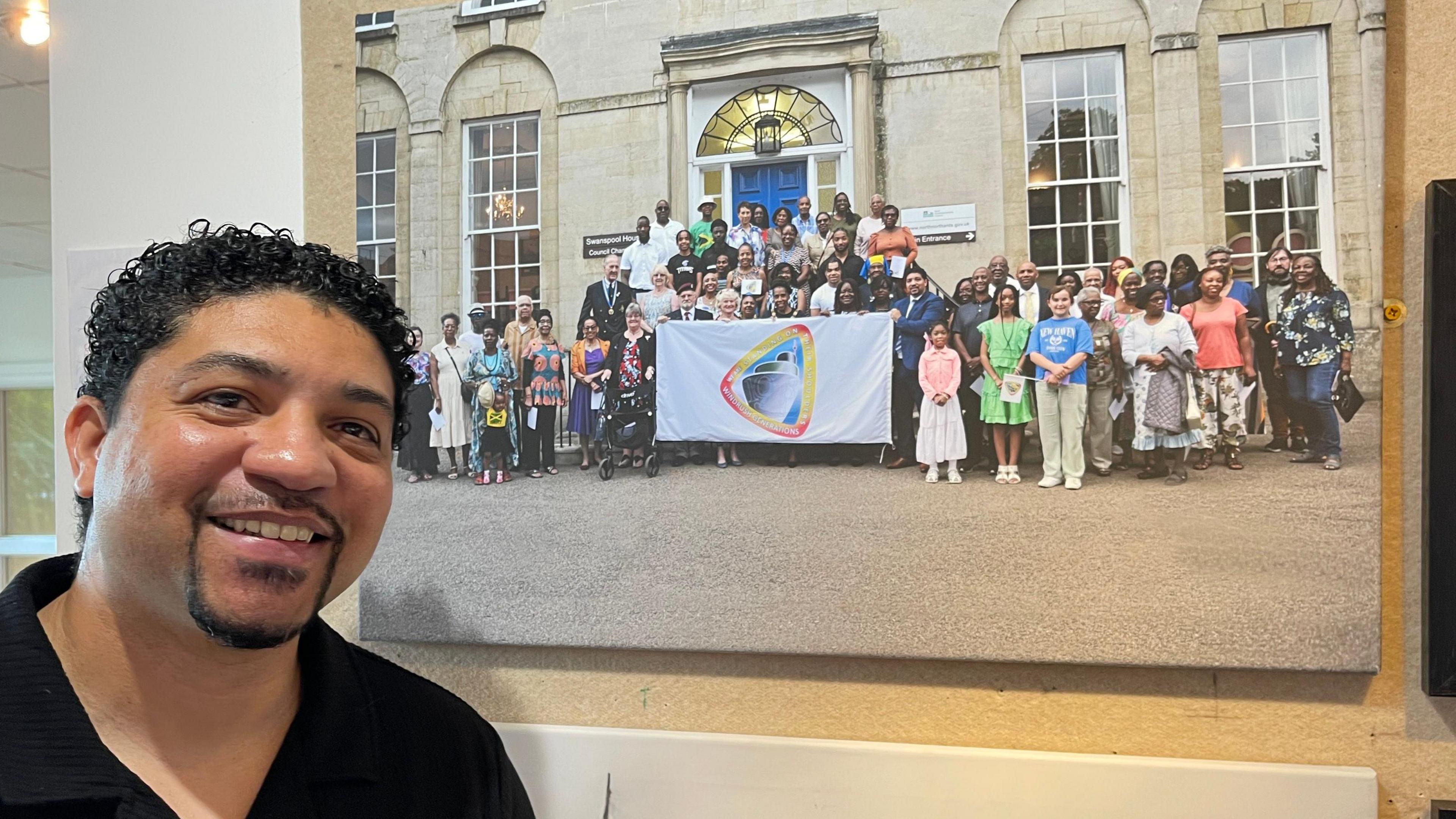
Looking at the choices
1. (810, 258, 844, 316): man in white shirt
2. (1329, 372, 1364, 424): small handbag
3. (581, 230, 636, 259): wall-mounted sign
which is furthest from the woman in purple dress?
(1329, 372, 1364, 424): small handbag

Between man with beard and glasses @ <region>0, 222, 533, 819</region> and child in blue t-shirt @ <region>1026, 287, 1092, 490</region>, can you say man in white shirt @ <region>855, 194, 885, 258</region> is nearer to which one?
child in blue t-shirt @ <region>1026, 287, 1092, 490</region>

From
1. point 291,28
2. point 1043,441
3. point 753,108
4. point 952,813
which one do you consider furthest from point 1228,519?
point 291,28

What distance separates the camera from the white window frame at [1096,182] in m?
1.15

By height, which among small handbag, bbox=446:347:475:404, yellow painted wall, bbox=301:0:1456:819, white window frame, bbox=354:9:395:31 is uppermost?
white window frame, bbox=354:9:395:31

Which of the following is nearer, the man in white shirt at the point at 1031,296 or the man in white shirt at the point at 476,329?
the man in white shirt at the point at 1031,296

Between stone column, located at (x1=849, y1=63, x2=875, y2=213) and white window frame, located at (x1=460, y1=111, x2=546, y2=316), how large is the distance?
1.67ft

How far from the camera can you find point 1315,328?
1.09 m

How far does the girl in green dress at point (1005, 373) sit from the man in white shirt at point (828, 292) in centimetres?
22

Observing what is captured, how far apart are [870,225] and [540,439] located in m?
0.63

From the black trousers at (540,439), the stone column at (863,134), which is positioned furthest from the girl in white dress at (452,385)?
the stone column at (863,134)

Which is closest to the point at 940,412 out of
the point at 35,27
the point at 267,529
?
the point at 267,529

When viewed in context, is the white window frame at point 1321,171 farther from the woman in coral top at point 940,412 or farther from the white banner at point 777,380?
the white banner at point 777,380

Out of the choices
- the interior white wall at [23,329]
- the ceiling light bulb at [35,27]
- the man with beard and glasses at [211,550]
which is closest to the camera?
the man with beard and glasses at [211,550]

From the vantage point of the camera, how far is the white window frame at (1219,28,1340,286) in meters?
1.09
